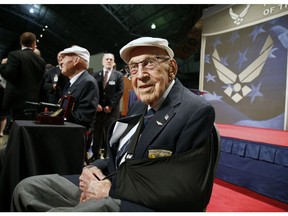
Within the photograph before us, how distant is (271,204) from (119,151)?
6.10ft

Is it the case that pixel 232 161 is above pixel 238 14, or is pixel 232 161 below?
below

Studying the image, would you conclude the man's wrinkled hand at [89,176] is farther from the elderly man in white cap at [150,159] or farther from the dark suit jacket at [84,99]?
the dark suit jacket at [84,99]

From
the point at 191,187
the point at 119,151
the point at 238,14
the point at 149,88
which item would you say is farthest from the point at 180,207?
the point at 238,14

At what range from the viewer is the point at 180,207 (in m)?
1.06

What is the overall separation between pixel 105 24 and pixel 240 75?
5.97 m

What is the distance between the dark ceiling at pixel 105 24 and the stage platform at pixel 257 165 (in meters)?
5.44

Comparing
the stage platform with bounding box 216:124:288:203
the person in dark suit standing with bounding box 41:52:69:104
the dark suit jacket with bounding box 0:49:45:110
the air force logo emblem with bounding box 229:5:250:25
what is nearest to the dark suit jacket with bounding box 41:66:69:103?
the person in dark suit standing with bounding box 41:52:69:104

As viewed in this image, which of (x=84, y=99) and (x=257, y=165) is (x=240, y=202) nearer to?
(x=257, y=165)

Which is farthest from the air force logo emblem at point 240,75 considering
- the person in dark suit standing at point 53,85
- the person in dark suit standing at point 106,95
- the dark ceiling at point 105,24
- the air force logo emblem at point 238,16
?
the person in dark suit standing at point 53,85

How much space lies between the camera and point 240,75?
518 cm

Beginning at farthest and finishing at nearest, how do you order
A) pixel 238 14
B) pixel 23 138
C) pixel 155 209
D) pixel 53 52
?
pixel 53 52, pixel 238 14, pixel 23 138, pixel 155 209

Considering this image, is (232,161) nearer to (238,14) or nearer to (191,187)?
(191,187)

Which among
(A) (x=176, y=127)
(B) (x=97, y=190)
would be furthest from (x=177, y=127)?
(B) (x=97, y=190)

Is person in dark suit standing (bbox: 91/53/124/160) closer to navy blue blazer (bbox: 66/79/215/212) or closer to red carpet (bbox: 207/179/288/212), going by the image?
red carpet (bbox: 207/179/288/212)
